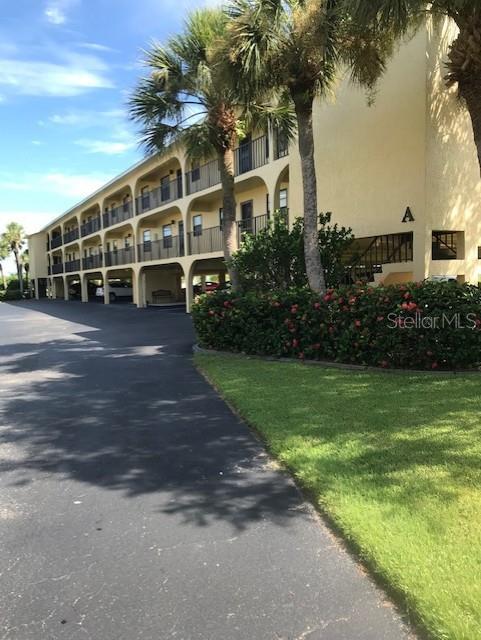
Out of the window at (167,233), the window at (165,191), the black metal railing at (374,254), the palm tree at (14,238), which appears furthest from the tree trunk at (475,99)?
the palm tree at (14,238)

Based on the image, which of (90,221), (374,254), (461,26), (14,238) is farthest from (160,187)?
(14,238)

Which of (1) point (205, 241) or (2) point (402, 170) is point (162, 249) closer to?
(1) point (205, 241)

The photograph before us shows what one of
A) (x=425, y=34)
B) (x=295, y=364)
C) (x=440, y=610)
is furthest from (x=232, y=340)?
(x=440, y=610)

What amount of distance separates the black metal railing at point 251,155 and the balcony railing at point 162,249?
6.33m

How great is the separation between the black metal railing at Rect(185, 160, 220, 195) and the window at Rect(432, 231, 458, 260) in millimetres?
→ 11721

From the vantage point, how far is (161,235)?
33250 millimetres

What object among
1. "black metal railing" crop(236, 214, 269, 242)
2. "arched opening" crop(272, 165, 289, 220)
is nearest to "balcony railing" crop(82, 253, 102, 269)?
"black metal railing" crop(236, 214, 269, 242)

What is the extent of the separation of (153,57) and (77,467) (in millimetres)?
11588

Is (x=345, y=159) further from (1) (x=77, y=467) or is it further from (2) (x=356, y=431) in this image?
(1) (x=77, y=467)

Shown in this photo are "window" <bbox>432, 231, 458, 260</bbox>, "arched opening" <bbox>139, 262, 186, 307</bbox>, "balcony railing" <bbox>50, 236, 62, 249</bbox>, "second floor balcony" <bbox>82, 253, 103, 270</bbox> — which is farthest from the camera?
"balcony railing" <bbox>50, 236, 62, 249</bbox>

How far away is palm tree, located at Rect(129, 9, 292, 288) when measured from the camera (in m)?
12.8

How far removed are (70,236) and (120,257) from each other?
1622cm

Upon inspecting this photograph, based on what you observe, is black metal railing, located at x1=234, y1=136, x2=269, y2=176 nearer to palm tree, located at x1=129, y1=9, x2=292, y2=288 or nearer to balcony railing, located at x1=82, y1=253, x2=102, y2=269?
palm tree, located at x1=129, y1=9, x2=292, y2=288

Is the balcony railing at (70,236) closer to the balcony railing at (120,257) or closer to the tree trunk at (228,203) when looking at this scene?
the balcony railing at (120,257)
